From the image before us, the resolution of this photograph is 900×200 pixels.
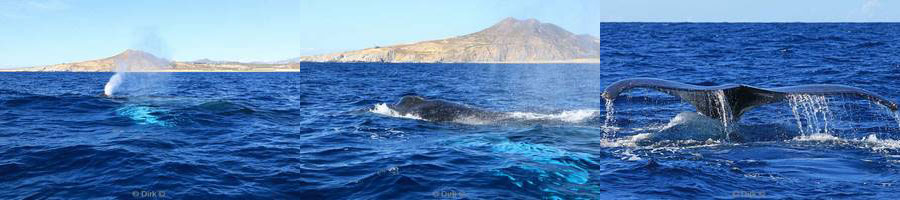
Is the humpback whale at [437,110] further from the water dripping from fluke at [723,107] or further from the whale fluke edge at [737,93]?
the water dripping from fluke at [723,107]

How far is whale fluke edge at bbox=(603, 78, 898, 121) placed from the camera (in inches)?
404

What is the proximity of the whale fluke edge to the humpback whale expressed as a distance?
3185 millimetres

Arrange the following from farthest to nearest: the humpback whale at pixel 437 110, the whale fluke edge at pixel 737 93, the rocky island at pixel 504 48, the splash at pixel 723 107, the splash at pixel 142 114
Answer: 1. the splash at pixel 142 114
2. the splash at pixel 723 107
3. the humpback whale at pixel 437 110
4. the whale fluke edge at pixel 737 93
5. the rocky island at pixel 504 48

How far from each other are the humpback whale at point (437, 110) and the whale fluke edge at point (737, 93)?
10.5 ft

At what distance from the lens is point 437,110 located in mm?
13094

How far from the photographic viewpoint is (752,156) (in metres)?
9.94

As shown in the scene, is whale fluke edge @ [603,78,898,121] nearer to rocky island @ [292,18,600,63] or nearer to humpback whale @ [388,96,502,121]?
humpback whale @ [388,96,502,121]

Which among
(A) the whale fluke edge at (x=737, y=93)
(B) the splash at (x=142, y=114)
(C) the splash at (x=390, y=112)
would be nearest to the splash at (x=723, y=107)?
(A) the whale fluke edge at (x=737, y=93)

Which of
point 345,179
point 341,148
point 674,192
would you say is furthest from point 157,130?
point 674,192

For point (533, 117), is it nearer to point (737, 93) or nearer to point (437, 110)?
point (437, 110)

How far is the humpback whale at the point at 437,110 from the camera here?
12.1 meters

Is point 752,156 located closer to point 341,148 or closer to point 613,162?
point 613,162

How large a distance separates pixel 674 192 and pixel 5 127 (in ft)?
50.6

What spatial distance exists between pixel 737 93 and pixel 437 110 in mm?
5762
